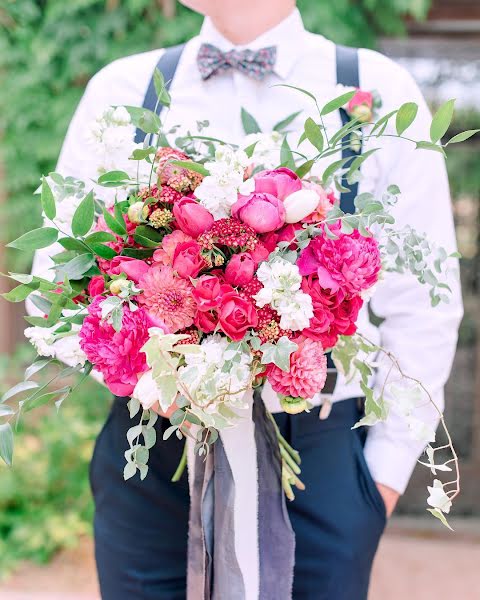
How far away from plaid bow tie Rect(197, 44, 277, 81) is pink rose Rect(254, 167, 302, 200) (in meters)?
0.47

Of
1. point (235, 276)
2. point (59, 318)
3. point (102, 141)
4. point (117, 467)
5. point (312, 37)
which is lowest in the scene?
point (117, 467)

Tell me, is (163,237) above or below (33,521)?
above

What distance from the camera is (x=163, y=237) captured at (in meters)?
1.06

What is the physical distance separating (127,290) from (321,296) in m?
0.26

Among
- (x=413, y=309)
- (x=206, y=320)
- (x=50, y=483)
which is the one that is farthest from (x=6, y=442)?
(x=50, y=483)

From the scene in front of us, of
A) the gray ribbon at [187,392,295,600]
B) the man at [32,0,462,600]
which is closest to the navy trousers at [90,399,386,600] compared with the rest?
the man at [32,0,462,600]

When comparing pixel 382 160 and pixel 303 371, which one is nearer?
pixel 303 371

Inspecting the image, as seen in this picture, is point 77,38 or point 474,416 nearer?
point 77,38

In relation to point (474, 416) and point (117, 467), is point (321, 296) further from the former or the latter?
point (474, 416)

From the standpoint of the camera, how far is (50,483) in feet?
11.0

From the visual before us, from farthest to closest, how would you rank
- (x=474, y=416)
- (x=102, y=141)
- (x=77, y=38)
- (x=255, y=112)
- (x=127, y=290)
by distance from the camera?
(x=474, y=416) < (x=77, y=38) < (x=255, y=112) < (x=102, y=141) < (x=127, y=290)

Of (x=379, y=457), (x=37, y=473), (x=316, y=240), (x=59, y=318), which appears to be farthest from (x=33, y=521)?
(x=316, y=240)

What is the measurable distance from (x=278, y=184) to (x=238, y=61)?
515 millimetres

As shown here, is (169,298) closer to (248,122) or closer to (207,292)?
(207,292)
